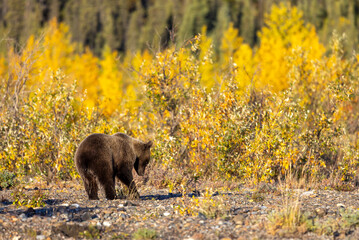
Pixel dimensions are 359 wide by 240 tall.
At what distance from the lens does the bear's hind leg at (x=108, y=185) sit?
823 centimetres

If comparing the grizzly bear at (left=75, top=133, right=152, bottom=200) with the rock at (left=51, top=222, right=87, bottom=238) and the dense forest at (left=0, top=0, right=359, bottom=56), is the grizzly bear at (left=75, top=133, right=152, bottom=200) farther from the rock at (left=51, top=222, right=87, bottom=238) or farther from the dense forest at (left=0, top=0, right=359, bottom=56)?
the dense forest at (left=0, top=0, right=359, bottom=56)

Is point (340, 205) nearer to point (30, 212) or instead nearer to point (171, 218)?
point (171, 218)

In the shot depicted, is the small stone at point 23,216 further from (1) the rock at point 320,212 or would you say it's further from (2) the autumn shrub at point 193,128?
(1) the rock at point 320,212

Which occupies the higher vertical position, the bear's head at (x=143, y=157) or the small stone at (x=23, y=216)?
the bear's head at (x=143, y=157)

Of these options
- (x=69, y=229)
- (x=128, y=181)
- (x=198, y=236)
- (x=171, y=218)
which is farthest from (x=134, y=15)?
(x=198, y=236)

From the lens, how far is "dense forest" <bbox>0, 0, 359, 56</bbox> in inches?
3984

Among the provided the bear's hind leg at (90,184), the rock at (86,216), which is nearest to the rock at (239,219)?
the rock at (86,216)

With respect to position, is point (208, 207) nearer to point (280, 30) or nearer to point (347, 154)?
Result: point (347, 154)

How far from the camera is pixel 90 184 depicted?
8.34 meters

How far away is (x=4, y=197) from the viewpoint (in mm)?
8883

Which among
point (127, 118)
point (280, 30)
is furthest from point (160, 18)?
point (127, 118)

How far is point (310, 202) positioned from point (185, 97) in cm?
476

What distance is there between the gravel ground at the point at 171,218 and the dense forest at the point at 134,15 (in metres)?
84.6

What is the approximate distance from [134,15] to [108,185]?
11984 cm
